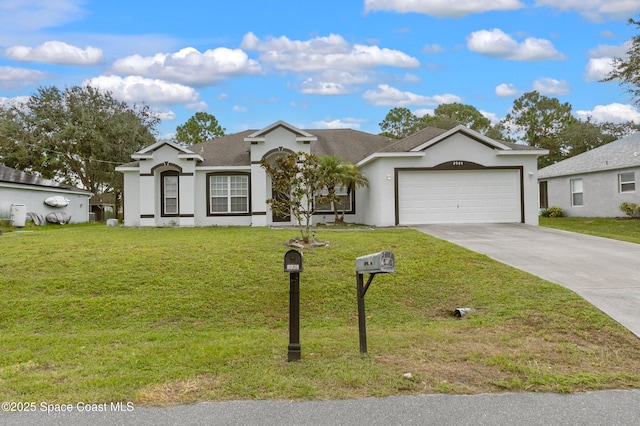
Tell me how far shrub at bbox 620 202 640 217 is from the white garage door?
826cm

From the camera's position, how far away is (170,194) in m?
19.9

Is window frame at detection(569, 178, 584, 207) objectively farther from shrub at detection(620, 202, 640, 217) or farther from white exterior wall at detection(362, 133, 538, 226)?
white exterior wall at detection(362, 133, 538, 226)

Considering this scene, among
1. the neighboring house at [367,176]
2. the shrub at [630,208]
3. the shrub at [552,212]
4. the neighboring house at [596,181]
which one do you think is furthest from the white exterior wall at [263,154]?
the shrub at [552,212]

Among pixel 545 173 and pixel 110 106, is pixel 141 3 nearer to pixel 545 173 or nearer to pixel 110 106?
pixel 545 173

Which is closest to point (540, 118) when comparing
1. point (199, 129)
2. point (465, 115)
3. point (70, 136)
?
point (465, 115)

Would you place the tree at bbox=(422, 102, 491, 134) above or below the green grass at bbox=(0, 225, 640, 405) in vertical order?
above

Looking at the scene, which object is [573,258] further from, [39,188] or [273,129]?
[39,188]

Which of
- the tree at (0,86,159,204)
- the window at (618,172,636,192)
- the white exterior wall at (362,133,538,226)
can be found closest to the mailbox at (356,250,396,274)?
the white exterior wall at (362,133,538,226)

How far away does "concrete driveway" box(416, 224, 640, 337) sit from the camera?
7344mm

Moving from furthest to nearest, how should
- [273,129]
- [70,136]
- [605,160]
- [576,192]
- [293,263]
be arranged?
[70,136] → [576,192] → [605,160] → [273,129] → [293,263]

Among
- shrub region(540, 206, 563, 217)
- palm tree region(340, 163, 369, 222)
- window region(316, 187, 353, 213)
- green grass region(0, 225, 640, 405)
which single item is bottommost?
green grass region(0, 225, 640, 405)

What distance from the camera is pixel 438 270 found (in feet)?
31.1

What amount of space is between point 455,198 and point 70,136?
2989 centimetres

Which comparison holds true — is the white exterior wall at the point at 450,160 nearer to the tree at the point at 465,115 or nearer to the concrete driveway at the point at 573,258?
the concrete driveway at the point at 573,258
